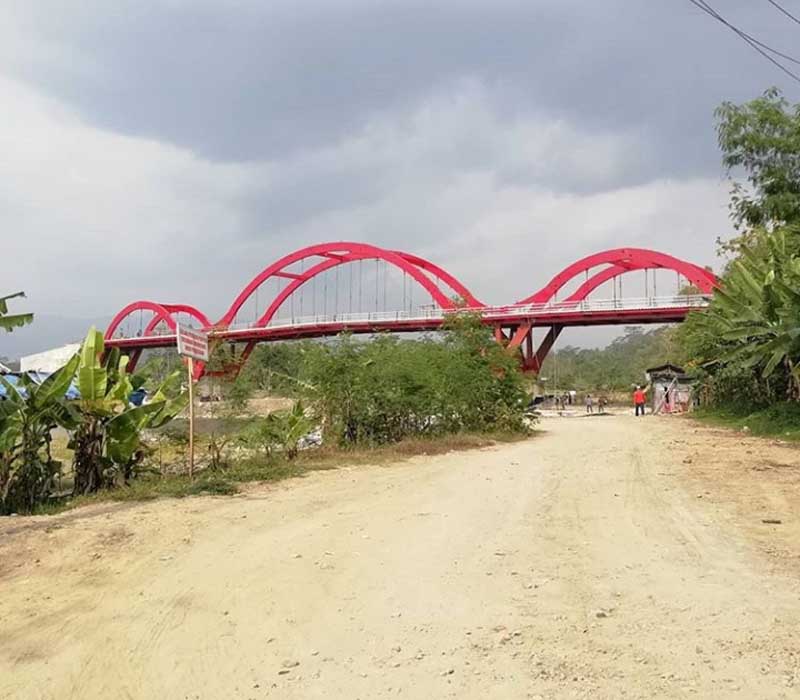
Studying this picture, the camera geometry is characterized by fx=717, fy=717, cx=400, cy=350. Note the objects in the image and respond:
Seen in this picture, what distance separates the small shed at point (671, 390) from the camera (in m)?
33.0

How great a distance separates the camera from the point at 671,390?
3391cm

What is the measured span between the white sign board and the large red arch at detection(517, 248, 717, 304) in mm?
41750

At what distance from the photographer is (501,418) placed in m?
17.5

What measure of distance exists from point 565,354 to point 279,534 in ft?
386

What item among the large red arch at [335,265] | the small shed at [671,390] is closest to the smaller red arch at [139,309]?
the large red arch at [335,265]

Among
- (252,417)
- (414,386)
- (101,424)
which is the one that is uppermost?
(414,386)

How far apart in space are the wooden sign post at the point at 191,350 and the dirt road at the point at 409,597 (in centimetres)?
147

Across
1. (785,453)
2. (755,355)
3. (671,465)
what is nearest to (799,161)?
(755,355)

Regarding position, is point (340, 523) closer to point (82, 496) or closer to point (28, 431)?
point (82, 496)

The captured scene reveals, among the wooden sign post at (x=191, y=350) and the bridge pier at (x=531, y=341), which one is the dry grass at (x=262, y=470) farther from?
the bridge pier at (x=531, y=341)

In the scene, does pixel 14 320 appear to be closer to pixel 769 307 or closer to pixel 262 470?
pixel 262 470

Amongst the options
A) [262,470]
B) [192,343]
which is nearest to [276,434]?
[262,470]

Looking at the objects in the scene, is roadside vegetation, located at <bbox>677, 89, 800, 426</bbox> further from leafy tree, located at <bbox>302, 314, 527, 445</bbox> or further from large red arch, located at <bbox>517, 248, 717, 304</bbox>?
large red arch, located at <bbox>517, 248, 717, 304</bbox>

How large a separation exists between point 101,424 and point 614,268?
154 feet
